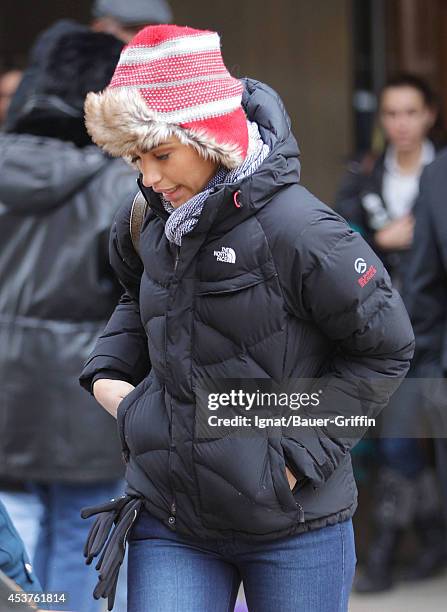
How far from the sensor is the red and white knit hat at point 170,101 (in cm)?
229

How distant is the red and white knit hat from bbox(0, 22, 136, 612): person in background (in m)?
1.13

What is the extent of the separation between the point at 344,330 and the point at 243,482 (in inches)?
13.2

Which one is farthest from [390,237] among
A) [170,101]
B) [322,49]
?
[170,101]

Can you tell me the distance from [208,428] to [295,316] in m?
0.26

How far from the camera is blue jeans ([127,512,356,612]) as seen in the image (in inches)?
93.3

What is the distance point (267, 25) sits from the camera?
250 inches

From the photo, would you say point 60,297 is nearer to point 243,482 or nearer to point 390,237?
point 243,482

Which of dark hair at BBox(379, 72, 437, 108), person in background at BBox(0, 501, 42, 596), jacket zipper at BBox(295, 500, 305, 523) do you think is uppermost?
jacket zipper at BBox(295, 500, 305, 523)

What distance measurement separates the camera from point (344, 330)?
2316 millimetres

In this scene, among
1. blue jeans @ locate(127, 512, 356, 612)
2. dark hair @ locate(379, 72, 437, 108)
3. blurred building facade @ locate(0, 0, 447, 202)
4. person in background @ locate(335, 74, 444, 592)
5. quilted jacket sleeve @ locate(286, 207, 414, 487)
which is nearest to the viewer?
quilted jacket sleeve @ locate(286, 207, 414, 487)

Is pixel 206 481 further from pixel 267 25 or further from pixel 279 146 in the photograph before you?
pixel 267 25

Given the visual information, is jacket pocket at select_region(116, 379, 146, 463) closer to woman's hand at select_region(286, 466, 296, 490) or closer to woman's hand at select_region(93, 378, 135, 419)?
woman's hand at select_region(93, 378, 135, 419)

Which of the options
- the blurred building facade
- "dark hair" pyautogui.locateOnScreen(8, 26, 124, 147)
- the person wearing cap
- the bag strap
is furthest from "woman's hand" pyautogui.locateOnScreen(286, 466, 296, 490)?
the blurred building facade

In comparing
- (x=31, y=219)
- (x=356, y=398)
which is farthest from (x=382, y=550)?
(x=356, y=398)
